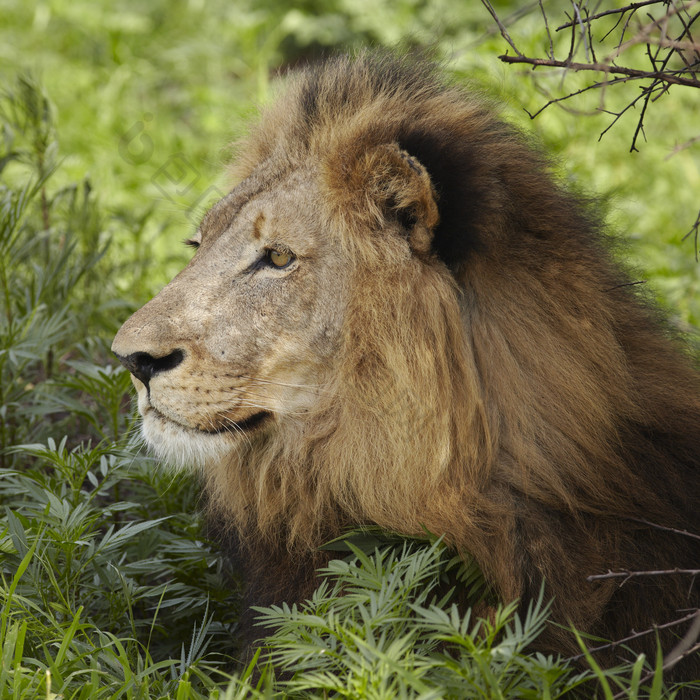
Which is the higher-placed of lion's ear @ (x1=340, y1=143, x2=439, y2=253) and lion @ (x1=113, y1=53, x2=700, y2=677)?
lion's ear @ (x1=340, y1=143, x2=439, y2=253)

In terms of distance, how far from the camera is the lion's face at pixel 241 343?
2.14m

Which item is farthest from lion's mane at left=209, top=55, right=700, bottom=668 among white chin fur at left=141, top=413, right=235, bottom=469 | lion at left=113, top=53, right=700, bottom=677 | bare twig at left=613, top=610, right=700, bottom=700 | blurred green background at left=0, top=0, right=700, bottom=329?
blurred green background at left=0, top=0, right=700, bottom=329

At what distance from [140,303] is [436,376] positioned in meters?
2.38

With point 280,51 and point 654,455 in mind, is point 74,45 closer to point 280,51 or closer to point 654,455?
point 280,51

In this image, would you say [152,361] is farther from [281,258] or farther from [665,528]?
[665,528]

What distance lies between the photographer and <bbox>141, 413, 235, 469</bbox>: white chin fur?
2188mm

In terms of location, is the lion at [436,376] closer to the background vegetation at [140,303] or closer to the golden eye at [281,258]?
the golden eye at [281,258]

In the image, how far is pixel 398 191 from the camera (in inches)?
82.0

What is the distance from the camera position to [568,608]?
6.50 ft

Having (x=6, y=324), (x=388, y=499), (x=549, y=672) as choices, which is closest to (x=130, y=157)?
(x=6, y=324)

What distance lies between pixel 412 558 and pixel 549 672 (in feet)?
1.28

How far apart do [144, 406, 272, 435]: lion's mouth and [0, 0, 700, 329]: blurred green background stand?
2176 mm

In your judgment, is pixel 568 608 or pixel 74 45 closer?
pixel 568 608

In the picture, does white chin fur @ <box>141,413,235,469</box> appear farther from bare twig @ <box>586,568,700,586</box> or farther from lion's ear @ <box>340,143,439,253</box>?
bare twig @ <box>586,568,700,586</box>
